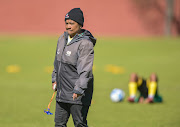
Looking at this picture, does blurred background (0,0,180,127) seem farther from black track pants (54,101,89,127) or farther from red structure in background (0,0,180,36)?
black track pants (54,101,89,127)

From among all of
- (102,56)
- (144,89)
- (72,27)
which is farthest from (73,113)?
(102,56)

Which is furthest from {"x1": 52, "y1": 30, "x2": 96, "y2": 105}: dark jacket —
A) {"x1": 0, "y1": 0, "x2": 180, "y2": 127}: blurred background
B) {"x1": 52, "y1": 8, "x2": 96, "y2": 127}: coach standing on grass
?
{"x1": 0, "y1": 0, "x2": 180, "y2": 127}: blurred background

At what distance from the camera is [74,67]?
14.9 ft

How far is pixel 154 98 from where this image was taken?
884 centimetres

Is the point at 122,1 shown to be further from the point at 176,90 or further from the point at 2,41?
the point at 176,90

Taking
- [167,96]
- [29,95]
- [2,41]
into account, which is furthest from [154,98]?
[2,41]

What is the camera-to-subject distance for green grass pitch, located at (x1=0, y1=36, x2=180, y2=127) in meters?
7.03

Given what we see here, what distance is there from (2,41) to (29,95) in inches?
586

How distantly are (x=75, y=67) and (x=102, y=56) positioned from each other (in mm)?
14619

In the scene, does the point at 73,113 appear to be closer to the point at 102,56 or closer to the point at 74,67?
the point at 74,67

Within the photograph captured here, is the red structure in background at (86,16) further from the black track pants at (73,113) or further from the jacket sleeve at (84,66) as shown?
the jacket sleeve at (84,66)

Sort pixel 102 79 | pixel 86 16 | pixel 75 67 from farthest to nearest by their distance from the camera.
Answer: pixel 86 16, pixel 102 79, pixel 75 67

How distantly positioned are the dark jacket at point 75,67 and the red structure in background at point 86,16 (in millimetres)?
23722

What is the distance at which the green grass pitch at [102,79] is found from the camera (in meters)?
7.03
